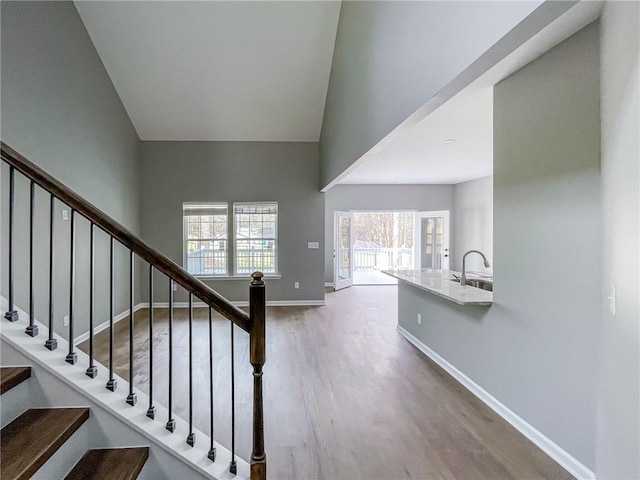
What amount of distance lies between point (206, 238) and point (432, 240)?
228 inches

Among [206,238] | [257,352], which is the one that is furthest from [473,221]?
[257,352]

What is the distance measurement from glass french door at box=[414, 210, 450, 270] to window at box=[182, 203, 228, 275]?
5.22m

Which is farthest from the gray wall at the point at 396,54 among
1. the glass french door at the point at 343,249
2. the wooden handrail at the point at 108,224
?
the glass french door at the point at 343,249

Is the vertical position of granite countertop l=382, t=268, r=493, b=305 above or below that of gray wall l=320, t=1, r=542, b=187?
below

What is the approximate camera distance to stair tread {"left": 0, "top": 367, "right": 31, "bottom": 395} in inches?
62.4

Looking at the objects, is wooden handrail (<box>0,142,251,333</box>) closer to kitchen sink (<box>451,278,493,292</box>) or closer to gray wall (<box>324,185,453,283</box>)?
kitchen sink (<box>451,278,493,292</box>)

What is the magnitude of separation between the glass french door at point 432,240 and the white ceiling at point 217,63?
450 cm

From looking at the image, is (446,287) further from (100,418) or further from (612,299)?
(100,418)

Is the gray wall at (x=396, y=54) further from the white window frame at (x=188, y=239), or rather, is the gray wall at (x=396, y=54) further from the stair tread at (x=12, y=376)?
the white window frame at (x=188, y=239)

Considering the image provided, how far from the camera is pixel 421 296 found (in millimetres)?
4527

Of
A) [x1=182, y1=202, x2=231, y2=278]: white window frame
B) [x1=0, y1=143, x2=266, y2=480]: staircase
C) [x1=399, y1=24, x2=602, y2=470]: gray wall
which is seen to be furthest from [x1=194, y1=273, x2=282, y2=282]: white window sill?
[x1=0, y1=143, x2=266, y2=480]: staircase

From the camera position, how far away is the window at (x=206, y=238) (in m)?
7.26

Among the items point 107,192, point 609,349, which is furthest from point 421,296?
point 107,192

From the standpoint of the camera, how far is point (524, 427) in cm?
265
